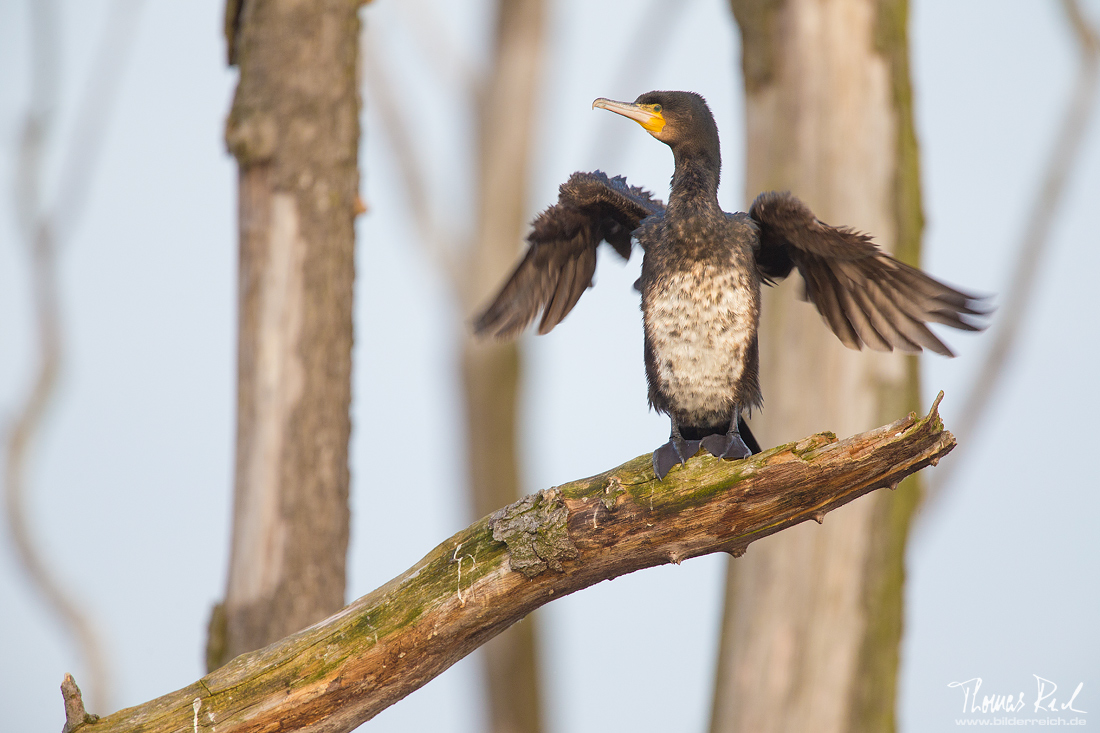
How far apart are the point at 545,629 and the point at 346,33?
15.9ft

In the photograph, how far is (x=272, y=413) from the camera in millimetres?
3600

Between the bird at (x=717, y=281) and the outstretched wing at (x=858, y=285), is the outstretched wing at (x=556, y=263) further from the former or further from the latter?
the outstretched wing at (x=858, y=285)

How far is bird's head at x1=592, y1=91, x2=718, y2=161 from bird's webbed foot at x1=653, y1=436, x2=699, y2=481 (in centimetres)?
102

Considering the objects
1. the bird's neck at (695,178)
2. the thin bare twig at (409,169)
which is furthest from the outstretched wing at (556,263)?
the thin bare twig at (409,169)

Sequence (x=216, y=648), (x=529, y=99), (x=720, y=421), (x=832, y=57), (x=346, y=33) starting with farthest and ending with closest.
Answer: (x=529, y=99) < (x=832, y=57) < (x=346, y=33) < (x=216, y=648) < (x=720, y=421)

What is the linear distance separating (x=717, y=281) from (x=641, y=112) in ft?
2.31

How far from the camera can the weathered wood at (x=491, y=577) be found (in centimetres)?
241

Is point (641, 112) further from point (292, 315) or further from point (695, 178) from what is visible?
point (292, 315)

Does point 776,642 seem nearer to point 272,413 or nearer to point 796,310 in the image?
point 796,310

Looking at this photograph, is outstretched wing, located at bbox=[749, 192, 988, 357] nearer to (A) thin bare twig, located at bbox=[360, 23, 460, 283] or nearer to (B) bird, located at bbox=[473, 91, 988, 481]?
(B) bird, located at bbox=[473, 91, 988, 481]

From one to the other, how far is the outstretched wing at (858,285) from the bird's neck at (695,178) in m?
0.17

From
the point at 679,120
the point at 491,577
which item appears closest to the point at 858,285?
the point at 679,120

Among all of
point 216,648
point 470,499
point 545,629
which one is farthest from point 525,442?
point 216,648

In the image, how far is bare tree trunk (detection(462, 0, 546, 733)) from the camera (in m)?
6.62
